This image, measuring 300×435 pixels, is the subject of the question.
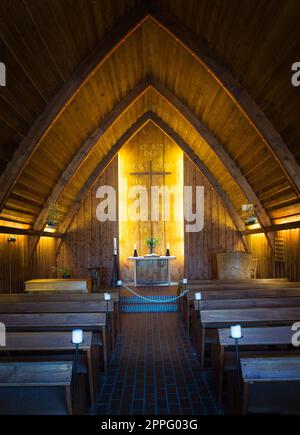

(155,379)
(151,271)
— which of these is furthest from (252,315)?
(151,271)

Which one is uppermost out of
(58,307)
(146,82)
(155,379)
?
(146,82)

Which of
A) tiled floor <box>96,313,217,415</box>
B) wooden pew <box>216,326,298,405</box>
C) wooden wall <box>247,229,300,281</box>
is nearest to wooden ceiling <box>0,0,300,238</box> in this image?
wooden wall <box>247,229,300,281</box>

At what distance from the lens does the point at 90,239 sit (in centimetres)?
1168

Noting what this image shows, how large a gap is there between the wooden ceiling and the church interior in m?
0.03

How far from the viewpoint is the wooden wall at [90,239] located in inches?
456

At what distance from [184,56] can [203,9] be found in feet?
5.27

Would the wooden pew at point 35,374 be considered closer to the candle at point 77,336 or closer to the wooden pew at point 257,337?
the candle at point 77,336

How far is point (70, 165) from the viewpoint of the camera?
8.73 meters

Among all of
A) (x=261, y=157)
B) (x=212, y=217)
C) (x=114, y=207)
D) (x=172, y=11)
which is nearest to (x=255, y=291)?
(x=261, y=157)

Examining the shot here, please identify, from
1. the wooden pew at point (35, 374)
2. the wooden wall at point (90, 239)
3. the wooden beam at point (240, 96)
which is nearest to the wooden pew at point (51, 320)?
the wooden pew at point (35, 374)

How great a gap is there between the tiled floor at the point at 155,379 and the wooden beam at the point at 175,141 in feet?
18.3

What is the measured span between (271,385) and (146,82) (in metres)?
7.84

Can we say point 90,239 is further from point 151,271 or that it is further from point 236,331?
point 236,331

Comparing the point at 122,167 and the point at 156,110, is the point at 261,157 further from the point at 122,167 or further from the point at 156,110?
the point at 122,167
